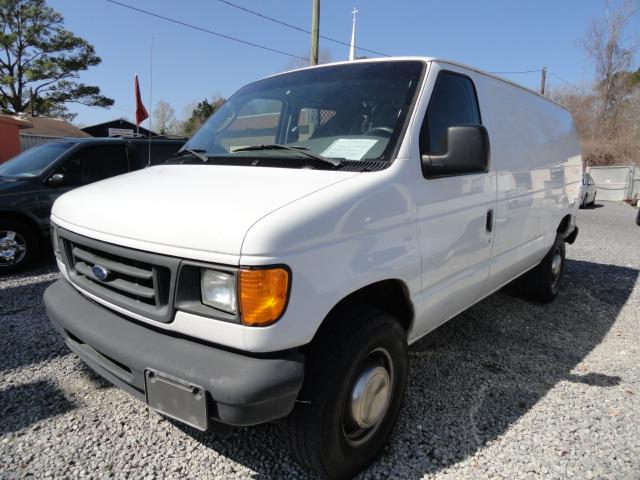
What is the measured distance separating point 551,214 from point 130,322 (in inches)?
152

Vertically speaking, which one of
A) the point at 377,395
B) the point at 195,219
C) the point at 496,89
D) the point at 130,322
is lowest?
the point at 377,395

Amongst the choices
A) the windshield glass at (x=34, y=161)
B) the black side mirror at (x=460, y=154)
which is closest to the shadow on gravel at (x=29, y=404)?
the black side mirror at (x=460, y=154)

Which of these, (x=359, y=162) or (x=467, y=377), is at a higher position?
(x=359, y=162)

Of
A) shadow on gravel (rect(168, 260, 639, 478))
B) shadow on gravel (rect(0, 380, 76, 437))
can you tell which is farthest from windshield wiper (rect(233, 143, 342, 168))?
shadow on gravel (rect(0, 380, 76, 437))

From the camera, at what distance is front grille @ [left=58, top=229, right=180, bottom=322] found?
1.82 metres

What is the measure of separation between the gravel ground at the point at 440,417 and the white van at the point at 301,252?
0.48 metres

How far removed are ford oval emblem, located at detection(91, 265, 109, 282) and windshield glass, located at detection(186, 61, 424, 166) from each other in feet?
3.22

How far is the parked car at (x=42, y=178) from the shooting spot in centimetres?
551

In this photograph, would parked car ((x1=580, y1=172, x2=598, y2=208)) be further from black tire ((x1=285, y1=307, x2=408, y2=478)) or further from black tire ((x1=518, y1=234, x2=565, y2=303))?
black tire ((x1=285, y1=307, x2=408, y2=478))

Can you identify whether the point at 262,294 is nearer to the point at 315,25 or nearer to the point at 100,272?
the point at 100,272

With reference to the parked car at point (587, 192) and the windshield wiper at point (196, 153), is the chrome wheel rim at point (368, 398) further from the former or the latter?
the parked car at point (587, 192)

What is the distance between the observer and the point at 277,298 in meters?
1.65

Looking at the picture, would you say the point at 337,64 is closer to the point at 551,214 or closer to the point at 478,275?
the point at 478,275

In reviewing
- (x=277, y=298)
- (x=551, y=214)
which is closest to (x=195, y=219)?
(x=277, y=298)
